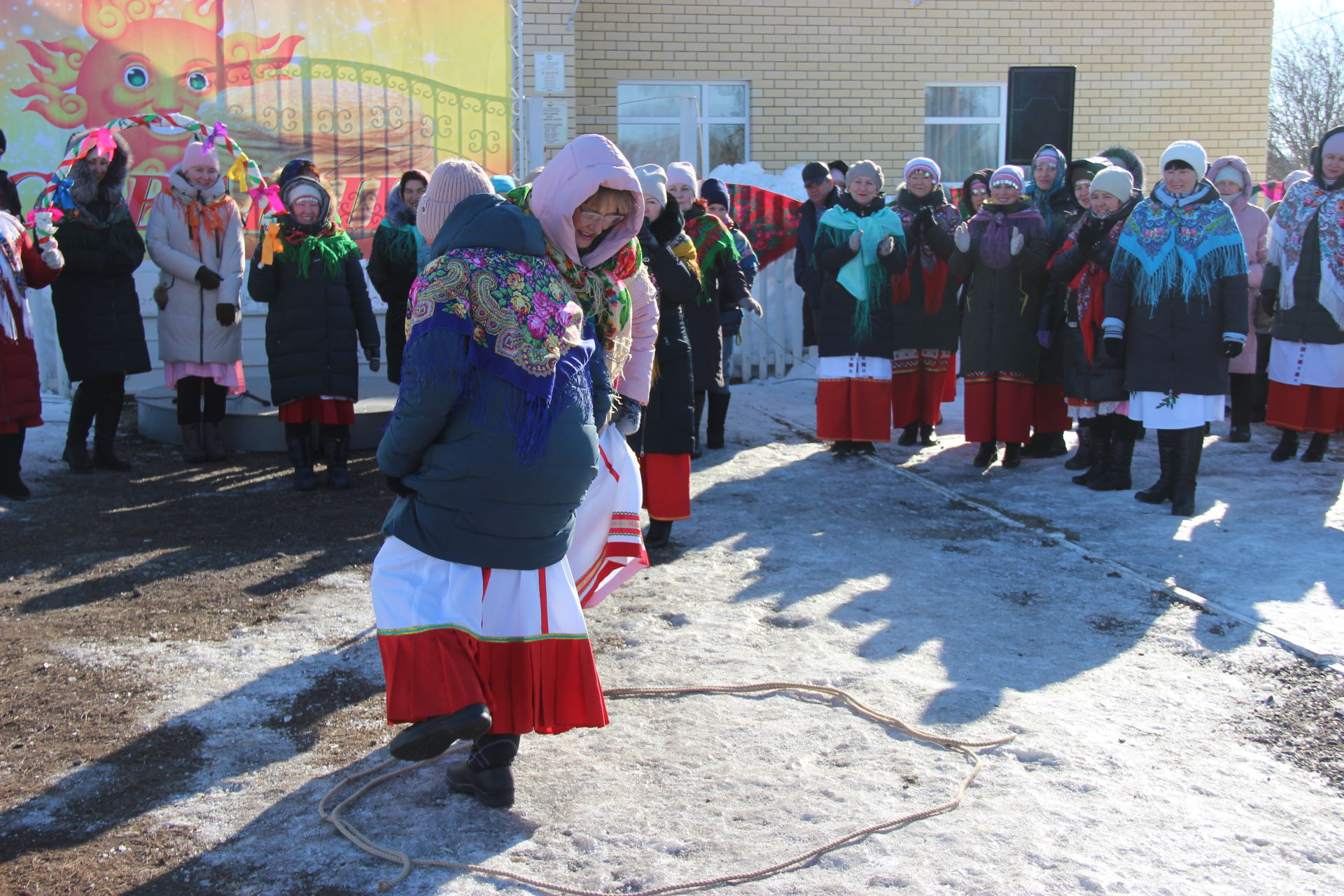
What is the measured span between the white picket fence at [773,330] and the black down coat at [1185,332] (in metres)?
5.41

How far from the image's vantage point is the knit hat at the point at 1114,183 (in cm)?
638

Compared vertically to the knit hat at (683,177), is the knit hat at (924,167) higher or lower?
higher

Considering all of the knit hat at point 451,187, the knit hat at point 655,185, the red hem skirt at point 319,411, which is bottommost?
the red hem skirt at point 319,411

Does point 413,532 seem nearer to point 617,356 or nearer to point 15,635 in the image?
point 617,356

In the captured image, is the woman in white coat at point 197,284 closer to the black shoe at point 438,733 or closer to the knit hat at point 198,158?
the knit hat at point 198,158

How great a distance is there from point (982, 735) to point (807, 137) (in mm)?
10973

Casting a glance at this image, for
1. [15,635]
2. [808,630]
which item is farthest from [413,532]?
[15,635]

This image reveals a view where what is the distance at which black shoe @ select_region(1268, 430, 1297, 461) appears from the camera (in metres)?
7.26

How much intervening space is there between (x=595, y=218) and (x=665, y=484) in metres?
2.46

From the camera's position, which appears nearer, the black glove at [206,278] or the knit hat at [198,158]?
the knit hat at [198,158]

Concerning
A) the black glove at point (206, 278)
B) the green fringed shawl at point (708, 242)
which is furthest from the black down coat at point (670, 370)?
the black glove at point (206, 278)

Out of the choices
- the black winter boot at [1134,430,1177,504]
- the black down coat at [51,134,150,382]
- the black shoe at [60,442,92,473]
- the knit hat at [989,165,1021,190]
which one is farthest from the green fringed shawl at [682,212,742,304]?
the black shoe at [60,442,92,473]

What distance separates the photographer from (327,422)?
6.59 meters

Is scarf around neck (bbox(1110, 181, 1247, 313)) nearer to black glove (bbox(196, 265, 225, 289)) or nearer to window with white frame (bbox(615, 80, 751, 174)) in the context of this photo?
black glove (bbox(196, 265, 225, 289))
